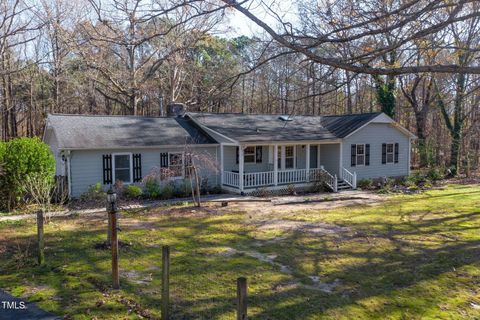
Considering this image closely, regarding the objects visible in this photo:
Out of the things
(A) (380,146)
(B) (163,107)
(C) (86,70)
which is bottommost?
(A) (380,146)

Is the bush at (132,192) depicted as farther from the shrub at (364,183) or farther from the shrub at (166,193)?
the shrub at (364,183)

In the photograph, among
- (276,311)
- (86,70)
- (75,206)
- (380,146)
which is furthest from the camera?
(86,70)

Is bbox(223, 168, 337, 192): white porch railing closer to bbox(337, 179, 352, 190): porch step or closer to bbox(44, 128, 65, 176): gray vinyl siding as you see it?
bbox(337, 179, 352, 190): porch step

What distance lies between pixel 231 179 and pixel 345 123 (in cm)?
833

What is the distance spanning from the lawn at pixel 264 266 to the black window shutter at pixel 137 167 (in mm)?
4146

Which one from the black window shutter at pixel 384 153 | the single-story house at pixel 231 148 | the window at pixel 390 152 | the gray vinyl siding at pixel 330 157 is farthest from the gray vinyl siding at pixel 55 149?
the window at pixel 390 152

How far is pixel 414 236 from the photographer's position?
10.7 metres

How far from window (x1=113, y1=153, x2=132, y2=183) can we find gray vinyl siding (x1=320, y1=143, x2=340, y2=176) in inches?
435

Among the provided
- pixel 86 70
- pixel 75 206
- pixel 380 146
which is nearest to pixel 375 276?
pixel 75 206

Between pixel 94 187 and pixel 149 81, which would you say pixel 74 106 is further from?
pixel 94 187

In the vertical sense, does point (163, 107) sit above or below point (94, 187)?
above

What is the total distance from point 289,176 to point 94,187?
951 centimetres

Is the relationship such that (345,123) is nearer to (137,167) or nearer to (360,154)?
(360,154)

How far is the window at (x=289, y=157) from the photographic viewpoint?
22.4 metres
